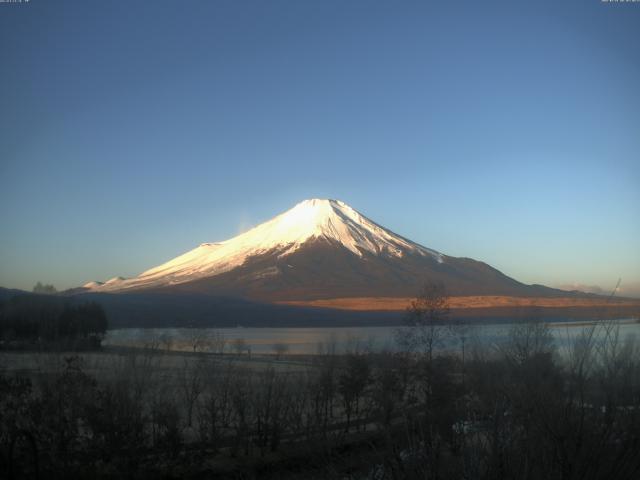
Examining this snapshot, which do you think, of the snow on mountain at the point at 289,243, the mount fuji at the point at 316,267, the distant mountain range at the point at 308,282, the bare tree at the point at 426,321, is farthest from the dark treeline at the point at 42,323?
the snow on mountain at the point at 289,243

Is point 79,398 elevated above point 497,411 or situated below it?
below

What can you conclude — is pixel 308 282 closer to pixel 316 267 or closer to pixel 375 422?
pixel 316 267

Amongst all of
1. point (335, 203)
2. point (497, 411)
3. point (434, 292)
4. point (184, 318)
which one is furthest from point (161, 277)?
point (497, 411)

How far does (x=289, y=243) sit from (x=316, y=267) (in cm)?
1910

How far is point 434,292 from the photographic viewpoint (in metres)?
28.2

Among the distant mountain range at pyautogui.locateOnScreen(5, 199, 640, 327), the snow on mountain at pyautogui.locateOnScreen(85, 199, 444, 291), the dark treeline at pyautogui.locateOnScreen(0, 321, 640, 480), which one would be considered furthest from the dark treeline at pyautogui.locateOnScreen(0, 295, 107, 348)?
the snow on mountain at pyautogui.locateOnScreen(85, 199, 444, 291)

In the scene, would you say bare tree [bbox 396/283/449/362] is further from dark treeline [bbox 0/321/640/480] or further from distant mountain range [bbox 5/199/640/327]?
distant mountain range [bbox 5/199/640/327]

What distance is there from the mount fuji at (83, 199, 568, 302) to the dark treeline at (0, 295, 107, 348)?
6054cm

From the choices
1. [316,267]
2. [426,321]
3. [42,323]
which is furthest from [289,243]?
[426,321]

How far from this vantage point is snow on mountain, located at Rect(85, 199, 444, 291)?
132 m

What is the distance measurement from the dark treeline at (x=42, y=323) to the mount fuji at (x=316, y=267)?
60.5 m

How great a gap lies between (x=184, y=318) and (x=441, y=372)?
159 ft

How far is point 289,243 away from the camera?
475ft

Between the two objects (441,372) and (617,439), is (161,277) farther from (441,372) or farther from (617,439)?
(617,439)
